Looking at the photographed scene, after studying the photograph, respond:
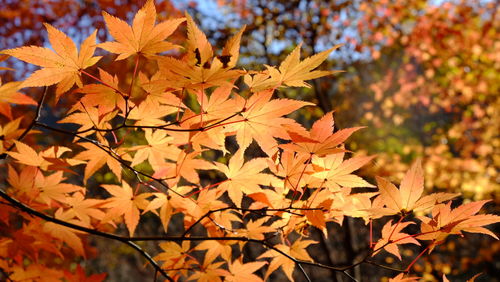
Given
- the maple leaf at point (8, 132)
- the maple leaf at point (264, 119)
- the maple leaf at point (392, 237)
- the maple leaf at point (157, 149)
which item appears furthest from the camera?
the maple leaf at point (8, 132)

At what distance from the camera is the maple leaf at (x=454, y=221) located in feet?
3.17

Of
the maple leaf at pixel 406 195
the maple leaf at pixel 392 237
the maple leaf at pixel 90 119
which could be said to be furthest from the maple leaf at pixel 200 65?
the maple leaf at pixel 392 237

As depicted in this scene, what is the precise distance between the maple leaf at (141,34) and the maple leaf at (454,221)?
32.8 inches

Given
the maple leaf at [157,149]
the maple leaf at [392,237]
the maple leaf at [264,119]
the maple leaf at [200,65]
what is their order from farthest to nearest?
the maple leaf at [157,149] < the maple leaf at [392,237] < the maple leaf at [264,119] < the maple leaf at [200,65]

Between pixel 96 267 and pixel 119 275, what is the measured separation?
3.48ft

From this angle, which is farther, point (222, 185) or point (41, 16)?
point (41, 16)

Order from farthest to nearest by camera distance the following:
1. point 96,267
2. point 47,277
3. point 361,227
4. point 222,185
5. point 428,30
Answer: point 96,267 < point 428,30 < point 361,227 < point 47,277 < point 222,185

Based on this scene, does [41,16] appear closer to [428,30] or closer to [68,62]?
[68,62]

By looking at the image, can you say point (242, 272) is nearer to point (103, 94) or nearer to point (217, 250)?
point (217, 250)

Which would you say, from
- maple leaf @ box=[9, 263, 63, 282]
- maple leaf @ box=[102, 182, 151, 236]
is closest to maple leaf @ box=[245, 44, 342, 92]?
maple leaf @ box=[102, 182, 151, 236]

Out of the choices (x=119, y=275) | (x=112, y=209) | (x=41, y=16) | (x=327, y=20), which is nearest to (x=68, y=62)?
(x=112, y=209)

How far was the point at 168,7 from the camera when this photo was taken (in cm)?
545

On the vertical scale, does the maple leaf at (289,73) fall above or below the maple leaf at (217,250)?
above

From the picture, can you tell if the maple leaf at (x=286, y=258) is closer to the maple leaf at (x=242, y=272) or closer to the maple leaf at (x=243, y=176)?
the maple leaf at (x=242, y=272)
